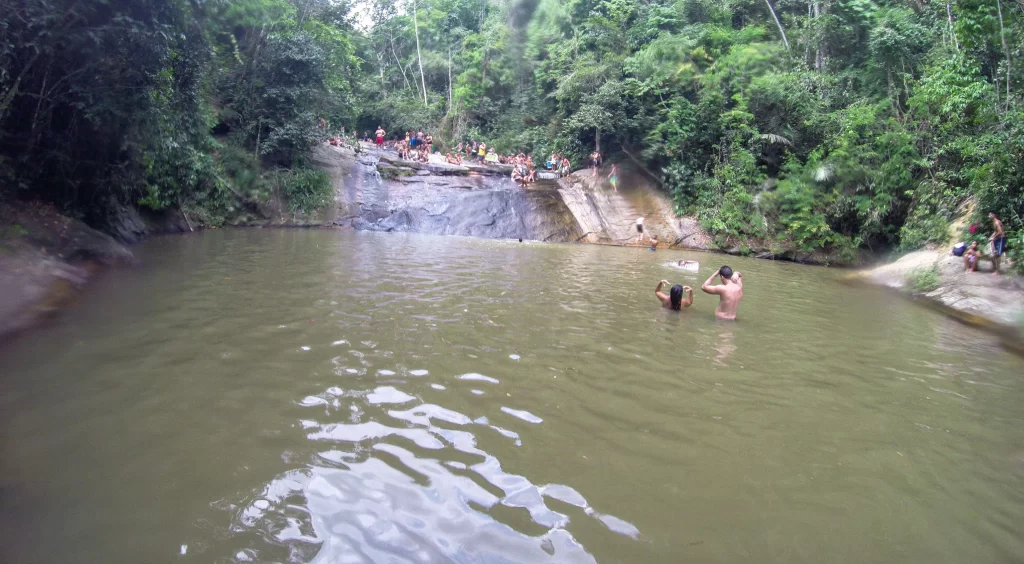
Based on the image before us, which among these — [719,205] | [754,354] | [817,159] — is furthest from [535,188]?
[754,354]

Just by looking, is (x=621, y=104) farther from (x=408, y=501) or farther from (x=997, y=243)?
(x=408, y=501)

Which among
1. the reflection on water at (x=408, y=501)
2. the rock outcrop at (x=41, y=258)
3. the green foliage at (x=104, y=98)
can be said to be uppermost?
the green foliage at (x=104, y=98)

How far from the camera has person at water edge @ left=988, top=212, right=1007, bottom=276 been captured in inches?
428

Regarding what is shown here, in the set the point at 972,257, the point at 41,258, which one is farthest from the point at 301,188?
the point at 972,257

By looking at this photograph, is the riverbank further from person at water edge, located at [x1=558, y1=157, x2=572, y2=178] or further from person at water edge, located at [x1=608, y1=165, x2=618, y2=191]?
person at water edge, located at [x1=558, y1=157, x2=572, y2=178]

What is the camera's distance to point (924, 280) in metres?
12.1

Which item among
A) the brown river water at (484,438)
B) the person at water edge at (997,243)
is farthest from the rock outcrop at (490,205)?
the brown river water at (484,438)

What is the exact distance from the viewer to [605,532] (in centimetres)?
287

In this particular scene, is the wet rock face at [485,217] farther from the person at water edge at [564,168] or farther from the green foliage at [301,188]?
the person at water edge at [564,168]

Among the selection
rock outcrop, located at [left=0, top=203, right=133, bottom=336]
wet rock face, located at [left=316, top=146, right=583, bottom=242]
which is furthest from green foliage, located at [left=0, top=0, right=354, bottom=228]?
wet rock face, located at [left=316, top=146, right=583, bottom=242]

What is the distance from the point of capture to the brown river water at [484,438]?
2.78 meters

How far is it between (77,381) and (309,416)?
194cm

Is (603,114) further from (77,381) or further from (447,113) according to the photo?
(77,381)

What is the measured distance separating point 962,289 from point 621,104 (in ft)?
49.1
